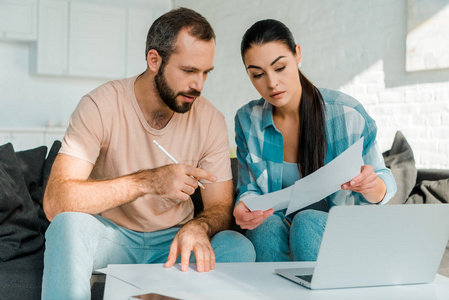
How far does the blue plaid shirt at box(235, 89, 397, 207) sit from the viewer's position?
192 centimetres

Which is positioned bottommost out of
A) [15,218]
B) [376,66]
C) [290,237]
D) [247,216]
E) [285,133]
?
[15,218]

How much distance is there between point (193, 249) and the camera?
1344mm

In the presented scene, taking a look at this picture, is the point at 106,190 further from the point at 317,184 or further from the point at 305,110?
the point at 305,110

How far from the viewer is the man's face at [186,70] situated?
1.89 meters

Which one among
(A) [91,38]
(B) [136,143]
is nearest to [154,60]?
(B) [136,143]

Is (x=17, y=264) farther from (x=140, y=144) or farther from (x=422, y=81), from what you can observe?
(x=422, y=81)

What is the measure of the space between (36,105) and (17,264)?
16.0 ft

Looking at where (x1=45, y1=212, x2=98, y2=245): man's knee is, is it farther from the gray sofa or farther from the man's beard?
the man's beard

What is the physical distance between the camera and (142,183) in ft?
5.44

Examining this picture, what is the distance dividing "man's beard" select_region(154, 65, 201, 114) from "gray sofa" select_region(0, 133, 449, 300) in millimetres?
544

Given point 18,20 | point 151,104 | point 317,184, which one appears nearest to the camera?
point 317,184

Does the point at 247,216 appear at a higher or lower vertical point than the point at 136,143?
lower

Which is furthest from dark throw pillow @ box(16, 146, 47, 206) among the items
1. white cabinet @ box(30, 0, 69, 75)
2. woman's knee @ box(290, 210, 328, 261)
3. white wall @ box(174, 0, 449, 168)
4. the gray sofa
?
white cabinet @ box(30, 0, 69, 75)

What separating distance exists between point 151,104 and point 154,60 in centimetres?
17
